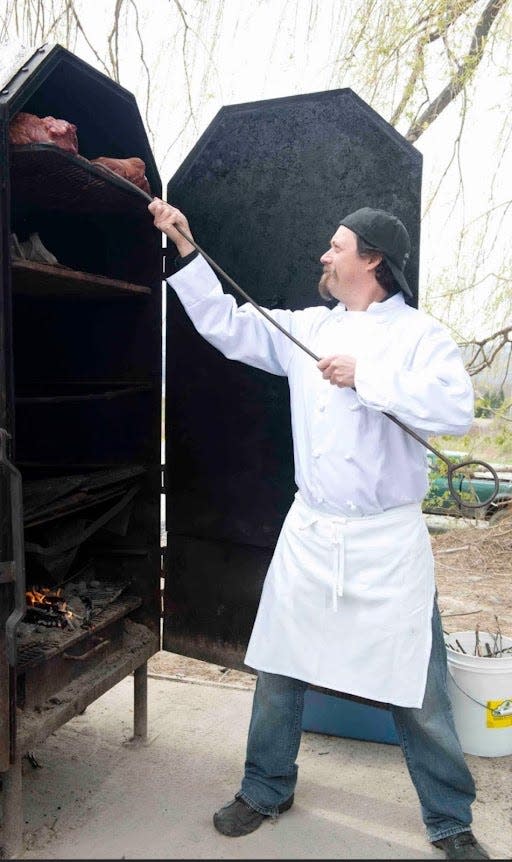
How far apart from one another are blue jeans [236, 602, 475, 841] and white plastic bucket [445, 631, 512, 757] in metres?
0.56

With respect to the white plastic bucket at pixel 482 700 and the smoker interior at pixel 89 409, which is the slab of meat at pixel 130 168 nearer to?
the smoker interior at pixel 89 409

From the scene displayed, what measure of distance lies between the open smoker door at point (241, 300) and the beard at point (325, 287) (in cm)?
15

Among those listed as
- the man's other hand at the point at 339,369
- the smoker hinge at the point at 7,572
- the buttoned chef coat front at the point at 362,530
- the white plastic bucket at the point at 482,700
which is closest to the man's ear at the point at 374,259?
the buttoned chef coat front at the point at 362,530

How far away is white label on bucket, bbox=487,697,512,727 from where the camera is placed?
3033 mm

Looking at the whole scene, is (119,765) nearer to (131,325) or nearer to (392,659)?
(392,659)

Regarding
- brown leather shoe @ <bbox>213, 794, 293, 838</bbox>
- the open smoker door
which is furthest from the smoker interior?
brown leather shoe @ <bbox>213, 794, 293, 838</bbox>

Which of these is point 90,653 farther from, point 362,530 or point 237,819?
point 362,530

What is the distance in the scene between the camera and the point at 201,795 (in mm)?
2832

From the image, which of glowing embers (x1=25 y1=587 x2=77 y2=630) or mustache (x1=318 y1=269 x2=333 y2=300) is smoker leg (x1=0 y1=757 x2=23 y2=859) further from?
mustache (x1=318 y1=269 x2=333 y2=300)

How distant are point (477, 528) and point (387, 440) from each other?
5588mm

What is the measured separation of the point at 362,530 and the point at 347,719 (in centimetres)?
124

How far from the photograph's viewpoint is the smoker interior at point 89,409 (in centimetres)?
270

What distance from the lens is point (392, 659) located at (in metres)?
2.43

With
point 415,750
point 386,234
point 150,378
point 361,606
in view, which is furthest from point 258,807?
point 386,234
